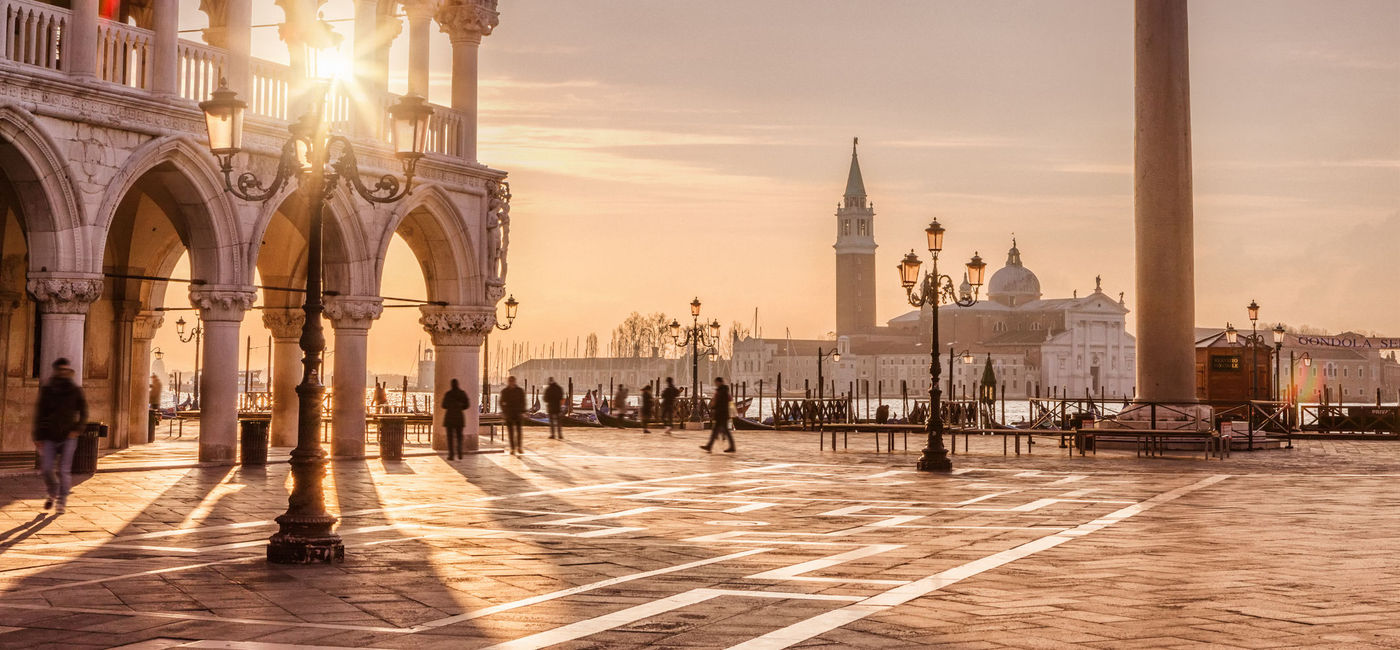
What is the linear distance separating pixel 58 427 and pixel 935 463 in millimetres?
11963

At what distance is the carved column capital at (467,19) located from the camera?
79.7 ft

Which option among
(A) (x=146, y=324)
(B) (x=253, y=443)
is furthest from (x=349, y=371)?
(A) (x=146, y=324)

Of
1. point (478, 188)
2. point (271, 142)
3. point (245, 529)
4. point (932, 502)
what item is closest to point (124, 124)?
point (271, 142)

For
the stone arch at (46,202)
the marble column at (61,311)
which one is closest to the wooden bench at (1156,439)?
the marble column at (61,311)

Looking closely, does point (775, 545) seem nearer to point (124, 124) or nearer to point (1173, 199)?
point (124, 124)

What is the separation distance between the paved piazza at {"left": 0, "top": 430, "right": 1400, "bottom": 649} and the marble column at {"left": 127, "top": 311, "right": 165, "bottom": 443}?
6.57 metres

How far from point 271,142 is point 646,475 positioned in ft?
22.3

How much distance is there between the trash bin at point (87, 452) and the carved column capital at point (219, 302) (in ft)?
8.03

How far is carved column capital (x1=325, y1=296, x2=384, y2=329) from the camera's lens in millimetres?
22375

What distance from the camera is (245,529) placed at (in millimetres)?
12391

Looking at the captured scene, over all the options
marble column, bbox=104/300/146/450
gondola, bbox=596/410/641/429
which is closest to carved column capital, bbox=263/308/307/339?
marble column, bbox=104/300/146/450

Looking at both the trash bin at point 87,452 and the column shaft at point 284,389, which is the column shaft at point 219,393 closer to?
the trash bin at point 87,452

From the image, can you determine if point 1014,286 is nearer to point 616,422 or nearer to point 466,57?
point 616,422

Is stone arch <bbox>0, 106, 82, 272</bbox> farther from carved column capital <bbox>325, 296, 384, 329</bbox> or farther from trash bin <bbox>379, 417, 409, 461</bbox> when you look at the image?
trash bin <bbox>379, 417, 409, 461</bbox>
